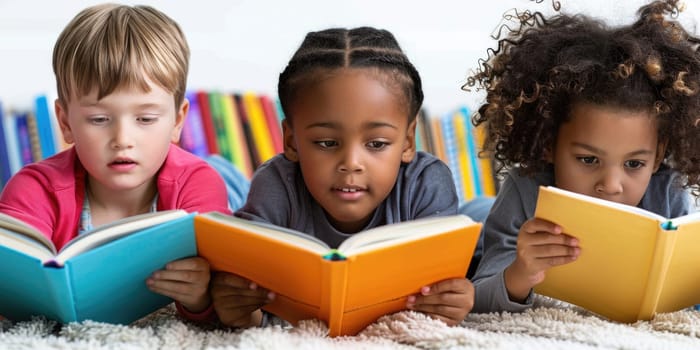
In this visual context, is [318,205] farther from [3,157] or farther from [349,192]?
[3,157]

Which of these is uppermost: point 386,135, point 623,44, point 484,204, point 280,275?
point 623,44

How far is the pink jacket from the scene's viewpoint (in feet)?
5.45

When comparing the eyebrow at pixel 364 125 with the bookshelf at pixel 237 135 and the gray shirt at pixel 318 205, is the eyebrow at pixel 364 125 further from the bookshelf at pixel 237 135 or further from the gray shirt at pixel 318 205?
the bookshelf at pixel 237 135

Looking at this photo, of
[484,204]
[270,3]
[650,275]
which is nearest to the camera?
[650,275]

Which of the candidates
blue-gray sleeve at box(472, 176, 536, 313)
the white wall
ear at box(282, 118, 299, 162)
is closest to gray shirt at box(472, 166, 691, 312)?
blue-gray sleeve at box(472, 176, 536, 313)

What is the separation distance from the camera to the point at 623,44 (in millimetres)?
1676

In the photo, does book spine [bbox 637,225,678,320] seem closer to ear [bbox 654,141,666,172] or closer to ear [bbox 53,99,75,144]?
ear [bbox 654,141,666,172]

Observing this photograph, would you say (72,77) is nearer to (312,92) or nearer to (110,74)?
(110,74)

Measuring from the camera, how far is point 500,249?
169 centimetres

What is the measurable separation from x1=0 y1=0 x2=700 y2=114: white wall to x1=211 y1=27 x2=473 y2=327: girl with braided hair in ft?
3.52

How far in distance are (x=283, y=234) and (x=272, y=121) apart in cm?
155

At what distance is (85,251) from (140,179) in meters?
0.37

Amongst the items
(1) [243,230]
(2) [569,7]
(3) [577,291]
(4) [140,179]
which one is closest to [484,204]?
(2) [569,7]

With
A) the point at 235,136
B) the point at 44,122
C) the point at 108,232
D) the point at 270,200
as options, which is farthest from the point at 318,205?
the point at 44,122
